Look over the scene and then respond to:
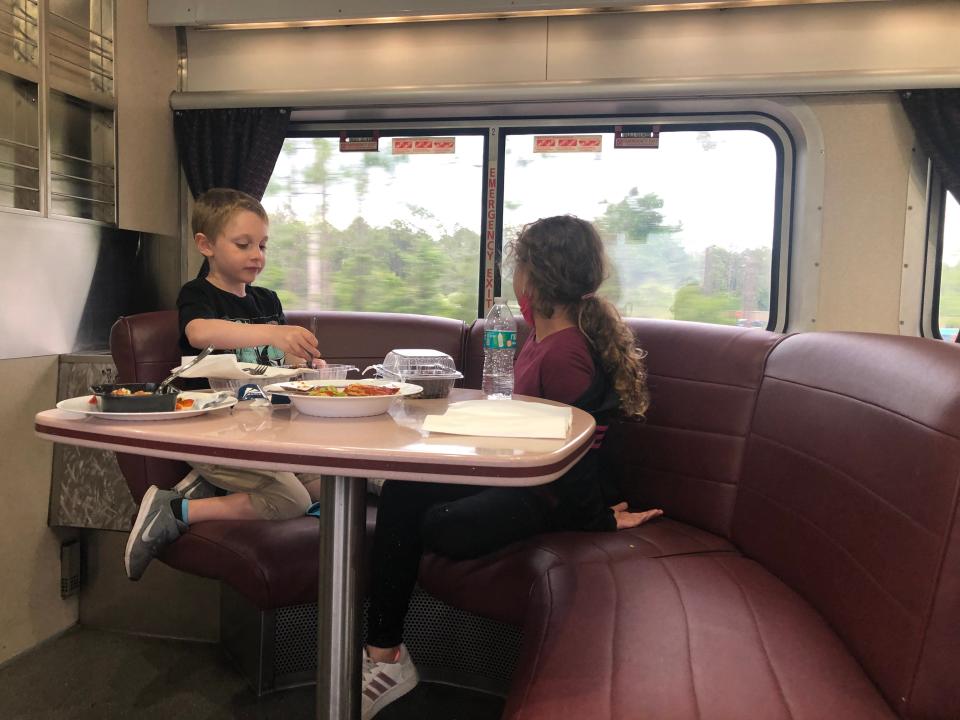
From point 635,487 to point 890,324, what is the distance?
58.2 inches

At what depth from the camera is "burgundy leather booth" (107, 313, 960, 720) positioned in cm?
105

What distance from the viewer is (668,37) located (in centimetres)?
286

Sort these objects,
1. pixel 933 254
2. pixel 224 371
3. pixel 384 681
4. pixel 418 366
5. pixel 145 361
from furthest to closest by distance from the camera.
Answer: pixel 933 254, pixel 145 361, pixel 418 366, pixel 384 681, pixel 224 371

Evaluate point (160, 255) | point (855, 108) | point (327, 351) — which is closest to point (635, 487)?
point (327, 351)

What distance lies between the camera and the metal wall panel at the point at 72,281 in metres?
2.35

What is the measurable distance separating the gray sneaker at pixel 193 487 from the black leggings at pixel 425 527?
64 centimetres

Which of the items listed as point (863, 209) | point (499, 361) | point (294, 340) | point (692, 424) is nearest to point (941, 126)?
point (863, 209)

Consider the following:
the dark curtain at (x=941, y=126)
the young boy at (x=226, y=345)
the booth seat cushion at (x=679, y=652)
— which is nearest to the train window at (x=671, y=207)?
the dark curtain at (x=941, y=126)

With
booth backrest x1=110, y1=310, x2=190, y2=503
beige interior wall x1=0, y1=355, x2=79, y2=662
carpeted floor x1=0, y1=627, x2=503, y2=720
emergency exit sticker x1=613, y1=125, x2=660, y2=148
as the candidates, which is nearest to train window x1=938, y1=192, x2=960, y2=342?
emergency exit sticker x1=613, y1=125, x2=660, y2=148

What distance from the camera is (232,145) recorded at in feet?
10.5

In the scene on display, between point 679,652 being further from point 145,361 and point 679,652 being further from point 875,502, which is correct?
point 145,361

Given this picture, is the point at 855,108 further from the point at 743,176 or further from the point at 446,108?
the point at 446,108

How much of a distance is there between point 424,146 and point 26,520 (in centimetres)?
221

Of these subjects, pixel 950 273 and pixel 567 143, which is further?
pixel 567 143
